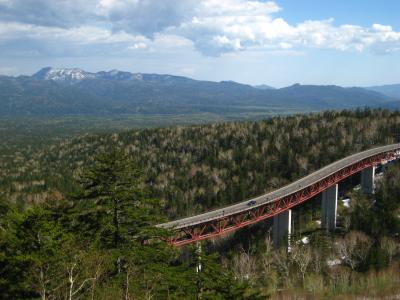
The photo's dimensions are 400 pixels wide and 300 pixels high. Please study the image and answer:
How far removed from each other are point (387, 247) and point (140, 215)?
191 ft

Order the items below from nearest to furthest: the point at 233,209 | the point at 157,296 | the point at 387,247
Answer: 1. the point at 157,296
2. the point at 387,247
3. the point at 233,209

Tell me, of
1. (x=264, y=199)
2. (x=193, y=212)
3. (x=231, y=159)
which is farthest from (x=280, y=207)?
(x=231, y=159)

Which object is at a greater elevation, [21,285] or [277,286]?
→ [21,285]

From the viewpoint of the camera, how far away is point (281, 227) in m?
87.9

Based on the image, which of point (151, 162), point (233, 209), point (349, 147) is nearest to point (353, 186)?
point (349, 147)

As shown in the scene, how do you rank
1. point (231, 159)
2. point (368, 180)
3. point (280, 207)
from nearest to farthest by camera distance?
1. point (280, 207)
2. point (368, 180)
3. point (231, 159)

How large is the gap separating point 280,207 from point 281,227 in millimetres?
5328

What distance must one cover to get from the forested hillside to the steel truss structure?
85.1 feet

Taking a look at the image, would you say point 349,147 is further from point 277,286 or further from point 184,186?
point 277,286

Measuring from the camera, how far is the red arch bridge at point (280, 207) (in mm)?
72062

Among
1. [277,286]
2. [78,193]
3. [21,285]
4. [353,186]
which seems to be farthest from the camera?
[353,186]

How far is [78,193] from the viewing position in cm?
2866

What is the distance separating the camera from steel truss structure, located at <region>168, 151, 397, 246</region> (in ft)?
232

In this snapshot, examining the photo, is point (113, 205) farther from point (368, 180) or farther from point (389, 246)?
point (368, 180)
